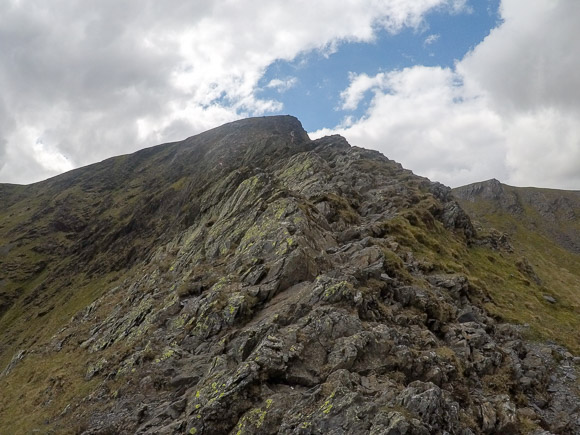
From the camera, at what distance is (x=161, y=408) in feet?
57.8

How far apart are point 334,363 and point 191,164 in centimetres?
10744

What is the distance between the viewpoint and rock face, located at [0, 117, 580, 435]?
15.5 metres

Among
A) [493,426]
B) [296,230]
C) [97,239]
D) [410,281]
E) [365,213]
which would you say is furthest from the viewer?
[97,239]

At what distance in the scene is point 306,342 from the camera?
18.3m

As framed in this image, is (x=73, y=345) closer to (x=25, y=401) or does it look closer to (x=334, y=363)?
(x=25, y=401)

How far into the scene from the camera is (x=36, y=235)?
396 ft

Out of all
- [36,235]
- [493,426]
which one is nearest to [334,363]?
[493,426]

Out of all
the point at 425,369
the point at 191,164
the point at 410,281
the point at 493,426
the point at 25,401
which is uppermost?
the point at 191,164

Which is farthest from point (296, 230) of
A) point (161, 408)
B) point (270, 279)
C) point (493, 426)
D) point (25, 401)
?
point (25, 401)

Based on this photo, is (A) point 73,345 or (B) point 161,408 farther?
(A) point 73,345

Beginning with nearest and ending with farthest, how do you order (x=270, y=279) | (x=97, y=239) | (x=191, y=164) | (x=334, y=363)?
1. (x=334, y=363)
2. (x=270, y=279)
3. (x=97, y=239)
4. (x=191, y=164)

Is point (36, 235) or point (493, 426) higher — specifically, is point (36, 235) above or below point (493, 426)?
above

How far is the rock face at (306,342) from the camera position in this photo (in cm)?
1553

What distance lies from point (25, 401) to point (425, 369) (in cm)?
2801
